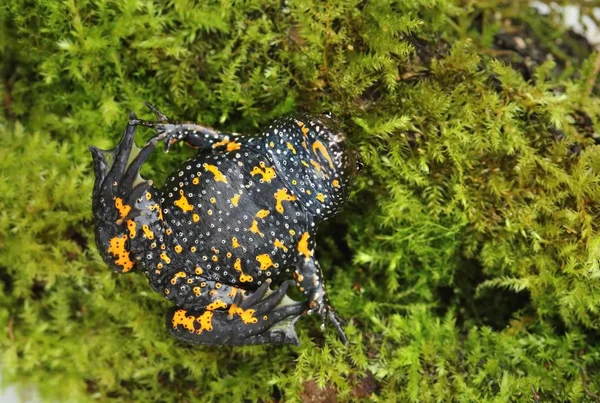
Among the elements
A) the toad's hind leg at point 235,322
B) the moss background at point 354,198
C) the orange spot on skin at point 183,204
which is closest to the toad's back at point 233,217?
the orange spot on skin at point 183,204

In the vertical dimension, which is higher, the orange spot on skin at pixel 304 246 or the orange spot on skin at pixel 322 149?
the orange spot on skin at pixel 322 149

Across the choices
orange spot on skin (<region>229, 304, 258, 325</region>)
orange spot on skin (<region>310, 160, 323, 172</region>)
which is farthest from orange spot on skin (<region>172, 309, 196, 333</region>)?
orange spot on skin (<region>310, 160, 323, 172</region>)

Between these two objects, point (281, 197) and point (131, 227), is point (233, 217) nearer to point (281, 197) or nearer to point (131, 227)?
point (281, 197)

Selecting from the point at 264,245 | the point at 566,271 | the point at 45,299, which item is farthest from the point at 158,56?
the point at 566,271

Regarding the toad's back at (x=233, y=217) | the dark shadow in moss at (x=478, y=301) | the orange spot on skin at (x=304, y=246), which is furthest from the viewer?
the dark shadow in moss at (x=478, y=301)

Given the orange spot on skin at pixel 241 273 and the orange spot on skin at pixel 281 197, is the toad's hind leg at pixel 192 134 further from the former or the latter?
the orange spot on skin at pixel 241 273

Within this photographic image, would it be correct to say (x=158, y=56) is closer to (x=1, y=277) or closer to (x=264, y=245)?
(x=264, y=245)
